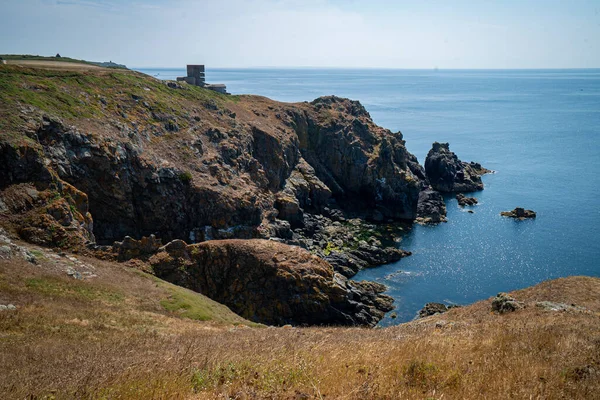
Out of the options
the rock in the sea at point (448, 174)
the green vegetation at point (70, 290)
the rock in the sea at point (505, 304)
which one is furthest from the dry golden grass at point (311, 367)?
the rock in the sea at point (448, 174)

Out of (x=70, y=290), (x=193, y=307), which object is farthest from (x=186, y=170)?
(x=70, y=290)

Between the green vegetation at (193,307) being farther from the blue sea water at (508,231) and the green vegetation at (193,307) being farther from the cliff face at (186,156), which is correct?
the blue sea water at (508,231)

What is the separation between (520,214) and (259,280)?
190 ft

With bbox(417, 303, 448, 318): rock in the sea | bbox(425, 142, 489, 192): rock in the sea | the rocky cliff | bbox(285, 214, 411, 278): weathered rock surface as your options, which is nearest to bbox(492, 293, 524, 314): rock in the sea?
the rocky cliff

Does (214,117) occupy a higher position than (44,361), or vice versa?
(214,117)

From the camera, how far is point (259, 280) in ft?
132

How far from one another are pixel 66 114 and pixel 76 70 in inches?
760

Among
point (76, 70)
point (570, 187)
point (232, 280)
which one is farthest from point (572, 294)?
point (570, 187)

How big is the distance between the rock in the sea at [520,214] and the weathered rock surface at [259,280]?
1929 inches

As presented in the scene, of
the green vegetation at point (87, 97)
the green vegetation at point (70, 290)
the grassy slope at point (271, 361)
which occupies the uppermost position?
the green vegetation at point (87, 97)

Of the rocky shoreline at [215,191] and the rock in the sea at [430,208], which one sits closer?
the rocky shoreline at [215,191]

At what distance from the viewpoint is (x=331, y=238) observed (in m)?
65.5

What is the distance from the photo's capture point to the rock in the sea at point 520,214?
77312mm

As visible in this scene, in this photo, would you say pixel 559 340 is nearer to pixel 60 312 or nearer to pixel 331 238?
pixel 60 312
